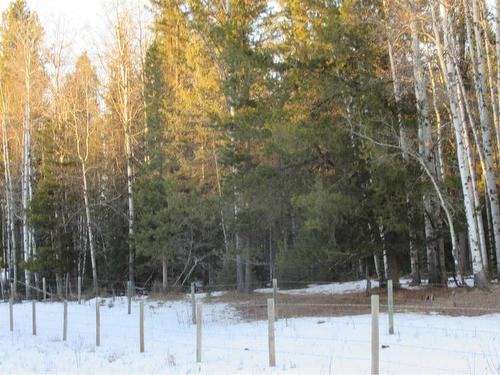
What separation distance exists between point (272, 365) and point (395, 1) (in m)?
10.7

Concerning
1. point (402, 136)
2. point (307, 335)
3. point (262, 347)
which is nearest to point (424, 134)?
point (402, 136)

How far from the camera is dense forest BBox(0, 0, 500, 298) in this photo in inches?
602

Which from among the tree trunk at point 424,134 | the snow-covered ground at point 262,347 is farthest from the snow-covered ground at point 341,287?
the snow-covered ground at point 262,347

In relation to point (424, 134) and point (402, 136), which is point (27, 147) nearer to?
point (402, 136)

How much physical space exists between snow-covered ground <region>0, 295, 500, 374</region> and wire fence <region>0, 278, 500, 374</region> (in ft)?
0.05

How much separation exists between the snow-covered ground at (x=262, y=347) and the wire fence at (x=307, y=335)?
0.05ft

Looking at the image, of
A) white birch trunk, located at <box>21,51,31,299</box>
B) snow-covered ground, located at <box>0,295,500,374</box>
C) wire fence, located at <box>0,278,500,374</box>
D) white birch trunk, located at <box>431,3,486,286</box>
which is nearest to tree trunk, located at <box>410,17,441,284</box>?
white birch trunk, located at <box>431,3,486,286</box>

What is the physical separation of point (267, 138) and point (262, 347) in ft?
26.8

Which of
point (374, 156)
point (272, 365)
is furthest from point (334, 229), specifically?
point (272, 365)

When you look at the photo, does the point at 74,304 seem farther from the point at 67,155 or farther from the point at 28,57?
the point at 28,57

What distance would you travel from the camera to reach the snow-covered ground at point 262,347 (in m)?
7.69

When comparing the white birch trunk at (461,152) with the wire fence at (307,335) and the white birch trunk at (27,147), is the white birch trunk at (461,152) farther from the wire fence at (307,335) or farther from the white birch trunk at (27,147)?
the white birch trunk at (27,147)

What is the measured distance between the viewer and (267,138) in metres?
16.7

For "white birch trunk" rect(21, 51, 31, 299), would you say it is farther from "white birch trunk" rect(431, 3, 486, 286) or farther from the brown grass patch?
"white birch trunk" rect(431, 3, 486, 286)
